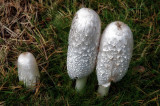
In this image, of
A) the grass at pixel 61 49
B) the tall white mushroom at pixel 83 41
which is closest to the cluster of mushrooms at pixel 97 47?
the tall white mushroom at pixel 83 41

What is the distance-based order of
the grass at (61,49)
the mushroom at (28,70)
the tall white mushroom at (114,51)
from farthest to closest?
the grass at (61,49), the mushroom at (28,70), the tall white mushroom at (114,51)

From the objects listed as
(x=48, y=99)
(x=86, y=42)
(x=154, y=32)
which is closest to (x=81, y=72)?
(x=86, y=42)

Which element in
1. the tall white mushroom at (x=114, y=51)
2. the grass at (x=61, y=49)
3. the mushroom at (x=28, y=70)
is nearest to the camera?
the tall white mushroom at (x=114, y=51)

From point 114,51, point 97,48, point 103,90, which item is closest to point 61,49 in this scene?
point 103,90

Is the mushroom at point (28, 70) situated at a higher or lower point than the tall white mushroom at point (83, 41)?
lower

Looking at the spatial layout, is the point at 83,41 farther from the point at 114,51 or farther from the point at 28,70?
the point at 28,70

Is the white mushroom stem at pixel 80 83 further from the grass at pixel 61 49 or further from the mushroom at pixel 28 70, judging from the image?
the mushroom at pixel 28 70

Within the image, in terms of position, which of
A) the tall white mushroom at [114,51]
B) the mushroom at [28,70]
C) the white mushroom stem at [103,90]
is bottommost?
the white mushroom stem at [103,90]
